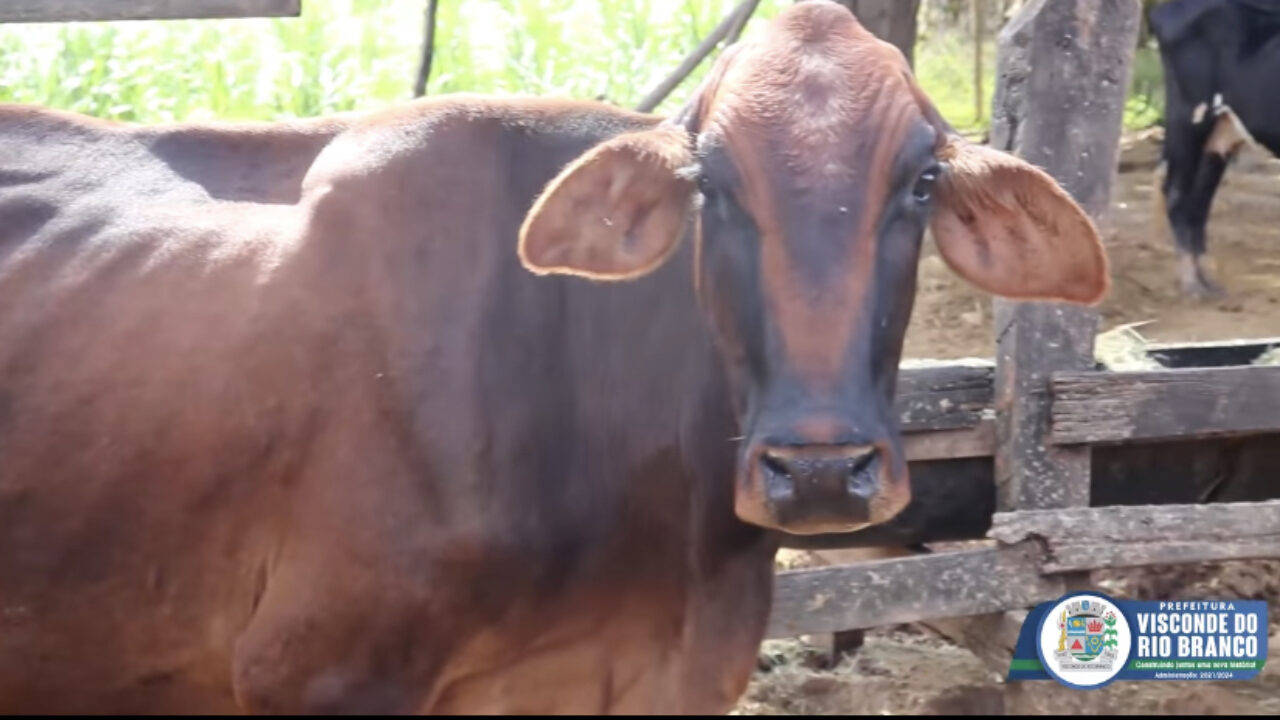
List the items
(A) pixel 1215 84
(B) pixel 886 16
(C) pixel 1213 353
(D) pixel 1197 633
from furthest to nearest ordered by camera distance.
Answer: (A) pixel 1215 84 → (B) pixel 886 16 → (C) pixel 1213 353 → (D) pixel 1197 633

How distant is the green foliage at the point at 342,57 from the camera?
10.2m

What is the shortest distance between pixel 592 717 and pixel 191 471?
1.06 metres

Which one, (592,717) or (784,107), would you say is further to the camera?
(592,717)

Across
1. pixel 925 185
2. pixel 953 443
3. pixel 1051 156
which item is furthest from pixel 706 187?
pixel 953 443

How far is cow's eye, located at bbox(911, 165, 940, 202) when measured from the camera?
3.12m

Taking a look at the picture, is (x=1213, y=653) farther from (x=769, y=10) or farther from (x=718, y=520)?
(x=769, y=10)

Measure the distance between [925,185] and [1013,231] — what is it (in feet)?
0.90

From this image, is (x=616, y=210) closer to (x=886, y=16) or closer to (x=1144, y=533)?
(x=1144, y=533)

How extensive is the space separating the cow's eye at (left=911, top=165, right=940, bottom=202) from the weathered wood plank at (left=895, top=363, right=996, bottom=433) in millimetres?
1281

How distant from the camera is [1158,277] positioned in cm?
970

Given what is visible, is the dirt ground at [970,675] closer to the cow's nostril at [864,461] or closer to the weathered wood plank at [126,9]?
the cow's nostril at [864,461]

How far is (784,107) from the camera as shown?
307 cm

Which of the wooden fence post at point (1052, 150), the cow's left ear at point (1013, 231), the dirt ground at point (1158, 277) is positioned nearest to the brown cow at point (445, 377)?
→ the cow's left ear at point (1013, 231)

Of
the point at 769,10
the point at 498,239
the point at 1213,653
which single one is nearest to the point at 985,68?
the point at 769,10
